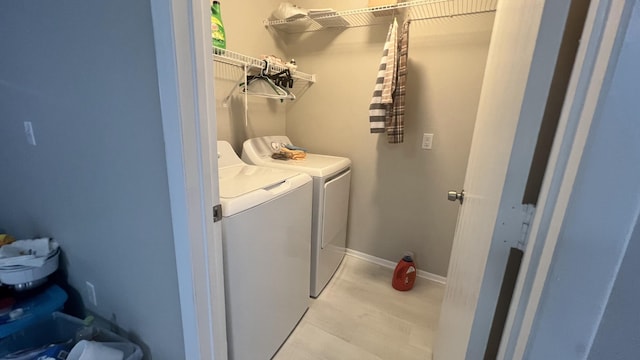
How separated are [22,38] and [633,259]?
2013 mm

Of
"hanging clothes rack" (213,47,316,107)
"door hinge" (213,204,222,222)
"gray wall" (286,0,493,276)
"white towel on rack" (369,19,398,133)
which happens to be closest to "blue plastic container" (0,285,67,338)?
"door hinge" (213,204,222,222)

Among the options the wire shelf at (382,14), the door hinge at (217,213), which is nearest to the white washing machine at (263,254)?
the door hinge at (217,213)

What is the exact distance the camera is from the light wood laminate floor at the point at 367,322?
58.6 inches

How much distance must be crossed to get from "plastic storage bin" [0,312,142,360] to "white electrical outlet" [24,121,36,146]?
831mm

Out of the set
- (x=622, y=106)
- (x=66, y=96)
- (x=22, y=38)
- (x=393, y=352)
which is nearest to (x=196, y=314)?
(x=66, y=96)

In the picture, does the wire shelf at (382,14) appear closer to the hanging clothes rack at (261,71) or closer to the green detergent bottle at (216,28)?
the hanging clothes rack at (261,71)

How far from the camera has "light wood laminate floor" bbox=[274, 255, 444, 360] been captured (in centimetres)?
149

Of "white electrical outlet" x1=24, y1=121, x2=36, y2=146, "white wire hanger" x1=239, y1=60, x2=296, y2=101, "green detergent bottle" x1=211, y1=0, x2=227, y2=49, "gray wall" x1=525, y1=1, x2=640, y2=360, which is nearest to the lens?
"gray wall" x1=525, y1=1, x2=640, y2=360

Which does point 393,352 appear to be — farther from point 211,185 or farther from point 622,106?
point 622,106

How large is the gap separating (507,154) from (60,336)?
200cm

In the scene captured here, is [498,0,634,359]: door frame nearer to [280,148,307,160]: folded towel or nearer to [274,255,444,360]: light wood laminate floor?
[274,255,444,360]: light wood laminate floor

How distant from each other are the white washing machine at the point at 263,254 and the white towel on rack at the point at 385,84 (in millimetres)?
772

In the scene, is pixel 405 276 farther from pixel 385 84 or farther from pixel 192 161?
pixel 192 161

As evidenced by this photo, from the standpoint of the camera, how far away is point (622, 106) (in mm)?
317
